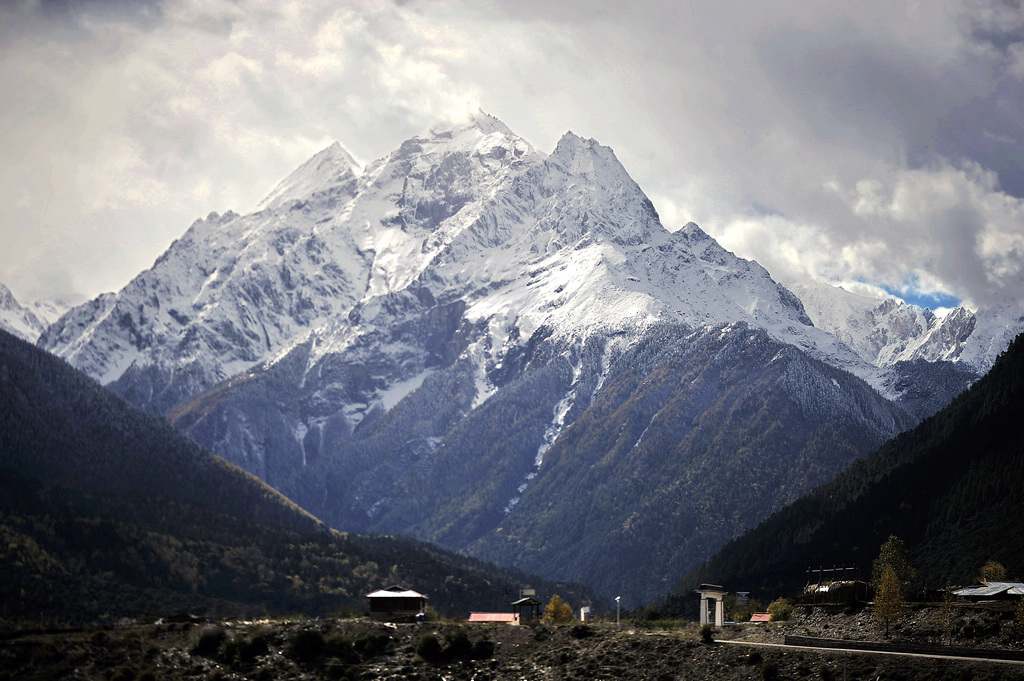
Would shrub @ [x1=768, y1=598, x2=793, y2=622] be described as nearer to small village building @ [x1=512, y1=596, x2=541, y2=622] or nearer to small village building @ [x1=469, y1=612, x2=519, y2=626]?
small village building @ [x1=512, y1=596, x2=541, y2=622]

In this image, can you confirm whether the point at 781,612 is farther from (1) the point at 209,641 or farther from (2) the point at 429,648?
(1) the point at 209,641

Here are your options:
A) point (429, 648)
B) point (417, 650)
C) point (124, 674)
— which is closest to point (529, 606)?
point (417, 650)

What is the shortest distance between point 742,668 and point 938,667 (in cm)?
2029

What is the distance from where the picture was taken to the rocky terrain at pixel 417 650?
11662 centimetres

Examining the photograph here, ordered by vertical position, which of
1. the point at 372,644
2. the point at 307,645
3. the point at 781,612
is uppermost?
the point at 781,612

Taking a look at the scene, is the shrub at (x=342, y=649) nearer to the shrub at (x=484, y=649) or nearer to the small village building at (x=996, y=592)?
the shrub at (x=484, y=649)

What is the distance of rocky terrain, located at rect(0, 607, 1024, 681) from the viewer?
116625 mm

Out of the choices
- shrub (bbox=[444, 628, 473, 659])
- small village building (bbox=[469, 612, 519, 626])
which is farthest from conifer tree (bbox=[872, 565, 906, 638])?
small village building (bbox=[469, 612, 519, 626])

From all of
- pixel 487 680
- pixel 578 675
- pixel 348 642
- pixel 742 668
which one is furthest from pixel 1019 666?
pixel 348 642

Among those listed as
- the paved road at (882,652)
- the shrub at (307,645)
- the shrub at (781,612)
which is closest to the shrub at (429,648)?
the shrub at (307,645)

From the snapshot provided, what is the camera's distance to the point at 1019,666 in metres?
92.5

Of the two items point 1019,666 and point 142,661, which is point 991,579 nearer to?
point 1019,666

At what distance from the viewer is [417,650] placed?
450 ft

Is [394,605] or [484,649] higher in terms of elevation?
[394,605]
